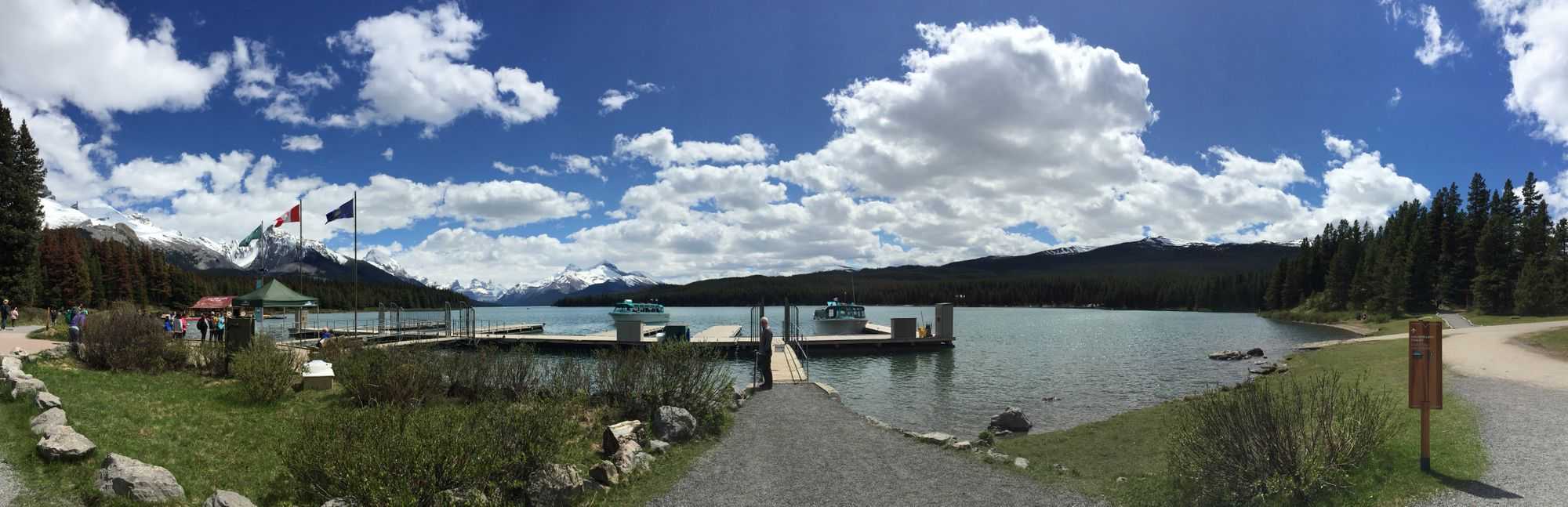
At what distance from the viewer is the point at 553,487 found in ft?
26.8

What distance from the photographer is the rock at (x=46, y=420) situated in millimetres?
9109

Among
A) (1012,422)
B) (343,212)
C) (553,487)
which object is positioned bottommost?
(1012,422)

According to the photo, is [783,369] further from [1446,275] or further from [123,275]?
[123,275]

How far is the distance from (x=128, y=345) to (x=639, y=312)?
6786cm

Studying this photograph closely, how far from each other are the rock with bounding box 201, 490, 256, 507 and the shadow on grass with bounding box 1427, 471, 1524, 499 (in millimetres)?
13107

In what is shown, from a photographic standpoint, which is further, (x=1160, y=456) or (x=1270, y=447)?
(x=1160, y=456)

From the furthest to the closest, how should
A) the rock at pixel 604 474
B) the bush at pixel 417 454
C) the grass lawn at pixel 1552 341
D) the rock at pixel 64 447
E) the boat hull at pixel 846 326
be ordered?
the boat hull at pixel 846 326 → the grass lawn at pixel 1552 341 → the rock at pixel 604 474 → the rock at pixel 64 447 → the bush at pixel 417 454

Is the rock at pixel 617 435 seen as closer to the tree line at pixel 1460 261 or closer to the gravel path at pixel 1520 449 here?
the gravel path at pixel 1520 449

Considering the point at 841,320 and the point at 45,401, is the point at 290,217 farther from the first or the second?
the point at 841,320

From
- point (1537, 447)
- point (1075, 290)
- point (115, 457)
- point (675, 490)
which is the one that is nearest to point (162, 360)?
point (115, 457)

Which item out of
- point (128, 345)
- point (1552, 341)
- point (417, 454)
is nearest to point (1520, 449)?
point (417, 454)

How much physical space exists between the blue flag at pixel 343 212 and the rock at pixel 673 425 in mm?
25756

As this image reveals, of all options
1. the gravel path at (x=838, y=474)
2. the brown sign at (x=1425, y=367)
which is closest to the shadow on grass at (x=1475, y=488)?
the brown sign at (x=1425, y=367)

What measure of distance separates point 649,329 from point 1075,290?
508 ft
